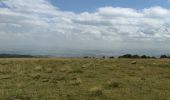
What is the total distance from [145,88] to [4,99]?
854 centimetres

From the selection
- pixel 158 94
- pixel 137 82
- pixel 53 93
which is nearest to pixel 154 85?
pixel 137 82

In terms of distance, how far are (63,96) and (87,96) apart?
3.99 feet

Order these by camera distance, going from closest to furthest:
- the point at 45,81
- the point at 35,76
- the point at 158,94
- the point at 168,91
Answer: the point at 158,94
the point at 168,91
the point at 45,81
the point at 35,76

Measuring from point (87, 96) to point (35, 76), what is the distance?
396 inches

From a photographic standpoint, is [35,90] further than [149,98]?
Yes

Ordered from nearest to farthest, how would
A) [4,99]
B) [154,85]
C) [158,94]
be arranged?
[4,99]
[158,94]
[154,85]

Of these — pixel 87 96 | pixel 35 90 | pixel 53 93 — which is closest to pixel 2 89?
pixel 35 90

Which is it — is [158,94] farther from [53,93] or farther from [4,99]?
[4,99]

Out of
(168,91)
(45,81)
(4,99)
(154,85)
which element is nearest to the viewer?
(4,99)

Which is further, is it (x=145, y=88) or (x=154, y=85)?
(x=154, y=85)

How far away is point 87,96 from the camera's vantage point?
18.7 meters

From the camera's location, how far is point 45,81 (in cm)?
2533

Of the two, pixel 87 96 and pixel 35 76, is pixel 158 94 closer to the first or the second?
pixel 87 96

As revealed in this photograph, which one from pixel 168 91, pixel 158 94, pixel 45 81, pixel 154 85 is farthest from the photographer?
pixel 45 81
